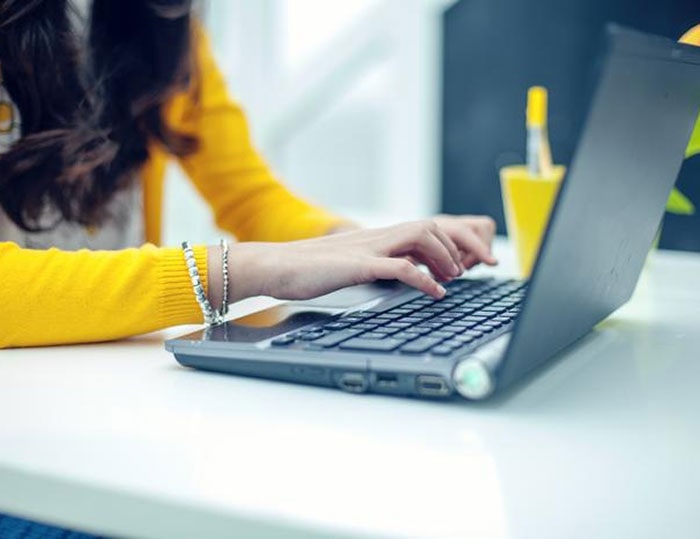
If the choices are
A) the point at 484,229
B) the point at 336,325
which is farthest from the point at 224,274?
the point at 484,229

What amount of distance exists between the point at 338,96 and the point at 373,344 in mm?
1939

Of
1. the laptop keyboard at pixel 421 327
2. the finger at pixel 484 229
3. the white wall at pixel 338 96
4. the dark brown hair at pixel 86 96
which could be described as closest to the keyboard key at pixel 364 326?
the laptop keyboard at pixel 421 327

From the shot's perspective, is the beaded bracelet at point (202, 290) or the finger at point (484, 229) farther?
the finger at point (484, 229)

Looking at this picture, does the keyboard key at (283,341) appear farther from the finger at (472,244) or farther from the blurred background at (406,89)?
the blurred background at (406,89)

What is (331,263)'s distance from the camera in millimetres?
753

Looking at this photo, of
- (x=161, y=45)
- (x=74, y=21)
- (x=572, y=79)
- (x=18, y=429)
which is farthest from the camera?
(x=572, y=79)

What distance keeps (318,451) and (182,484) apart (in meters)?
0.08

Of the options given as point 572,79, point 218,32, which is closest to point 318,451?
point 572,79

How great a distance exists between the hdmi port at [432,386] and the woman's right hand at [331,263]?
162mm

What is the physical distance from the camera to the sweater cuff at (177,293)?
0.76 m

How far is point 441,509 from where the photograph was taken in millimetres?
444

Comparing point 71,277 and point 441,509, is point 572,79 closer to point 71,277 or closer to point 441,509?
point 71,277

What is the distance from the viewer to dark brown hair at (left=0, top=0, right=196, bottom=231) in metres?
1.00

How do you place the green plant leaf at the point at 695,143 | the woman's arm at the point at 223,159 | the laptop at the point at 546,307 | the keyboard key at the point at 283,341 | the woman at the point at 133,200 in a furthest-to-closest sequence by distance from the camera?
the woman's arm at the point at 223,159 → the green plant leaf at the point at 695,143 → the woman at the point at 133,200 → the keyboard key at the point at 283,341 → the laptop at the point at 546,307
